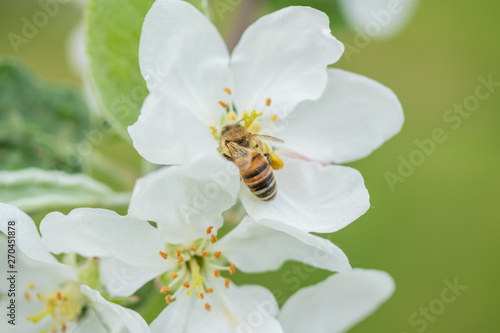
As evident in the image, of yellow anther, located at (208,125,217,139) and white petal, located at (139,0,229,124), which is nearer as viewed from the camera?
white petal, located at (139,0,229,124)

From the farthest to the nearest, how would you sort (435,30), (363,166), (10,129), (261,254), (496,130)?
1. (435,30)
2. (496,130)
3. (363,166)
4. (10,129)
5. (261,254)

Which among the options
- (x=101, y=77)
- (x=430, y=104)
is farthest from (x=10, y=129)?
(x=430, y=104)

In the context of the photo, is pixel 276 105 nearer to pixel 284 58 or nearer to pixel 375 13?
pixel 284 58

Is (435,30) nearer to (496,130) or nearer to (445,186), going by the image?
(496,130)

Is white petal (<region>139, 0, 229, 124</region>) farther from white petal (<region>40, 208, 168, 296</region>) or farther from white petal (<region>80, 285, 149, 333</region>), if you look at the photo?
white petal (<region>80, 285, 149, 333</region>)

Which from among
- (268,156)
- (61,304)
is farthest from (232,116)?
(61,304)

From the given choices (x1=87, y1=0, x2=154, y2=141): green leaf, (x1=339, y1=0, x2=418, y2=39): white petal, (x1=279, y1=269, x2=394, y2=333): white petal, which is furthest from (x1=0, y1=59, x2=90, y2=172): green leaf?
(x1=339, y1=0, x2=418, y2=39): white petal

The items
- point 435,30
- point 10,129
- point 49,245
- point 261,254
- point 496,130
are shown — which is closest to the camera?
point 49,245
